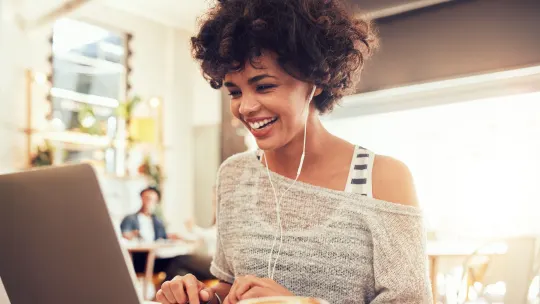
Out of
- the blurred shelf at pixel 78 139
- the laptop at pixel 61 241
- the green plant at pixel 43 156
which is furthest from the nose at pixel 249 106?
the blurred shelf at pixel 78 139

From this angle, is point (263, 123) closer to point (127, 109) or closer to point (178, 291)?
point (178, 291)

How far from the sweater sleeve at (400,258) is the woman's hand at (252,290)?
0.27m

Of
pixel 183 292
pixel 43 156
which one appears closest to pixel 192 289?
pixel 183 292

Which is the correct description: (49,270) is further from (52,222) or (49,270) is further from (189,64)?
(189,64)

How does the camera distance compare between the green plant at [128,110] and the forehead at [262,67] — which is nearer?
the forehead at [262,67]

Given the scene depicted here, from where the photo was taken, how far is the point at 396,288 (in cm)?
102

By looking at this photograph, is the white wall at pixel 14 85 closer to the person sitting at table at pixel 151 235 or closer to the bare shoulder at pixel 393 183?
the person sitting at table at pixel 151 235

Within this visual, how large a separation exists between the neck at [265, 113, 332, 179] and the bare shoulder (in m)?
0.14

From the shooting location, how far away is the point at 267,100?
3.45 ft

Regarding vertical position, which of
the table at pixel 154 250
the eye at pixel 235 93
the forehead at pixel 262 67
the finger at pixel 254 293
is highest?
the forehead at pixel 262 67

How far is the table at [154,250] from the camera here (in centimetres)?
458

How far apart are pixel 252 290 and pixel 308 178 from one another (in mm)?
419

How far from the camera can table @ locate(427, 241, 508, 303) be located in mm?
1441

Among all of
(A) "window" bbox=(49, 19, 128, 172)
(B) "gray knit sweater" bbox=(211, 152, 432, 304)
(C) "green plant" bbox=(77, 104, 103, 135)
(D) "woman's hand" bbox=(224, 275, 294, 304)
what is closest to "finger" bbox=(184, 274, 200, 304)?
(D) "woman's hand" bbox=(224, 275, 294, 304)
